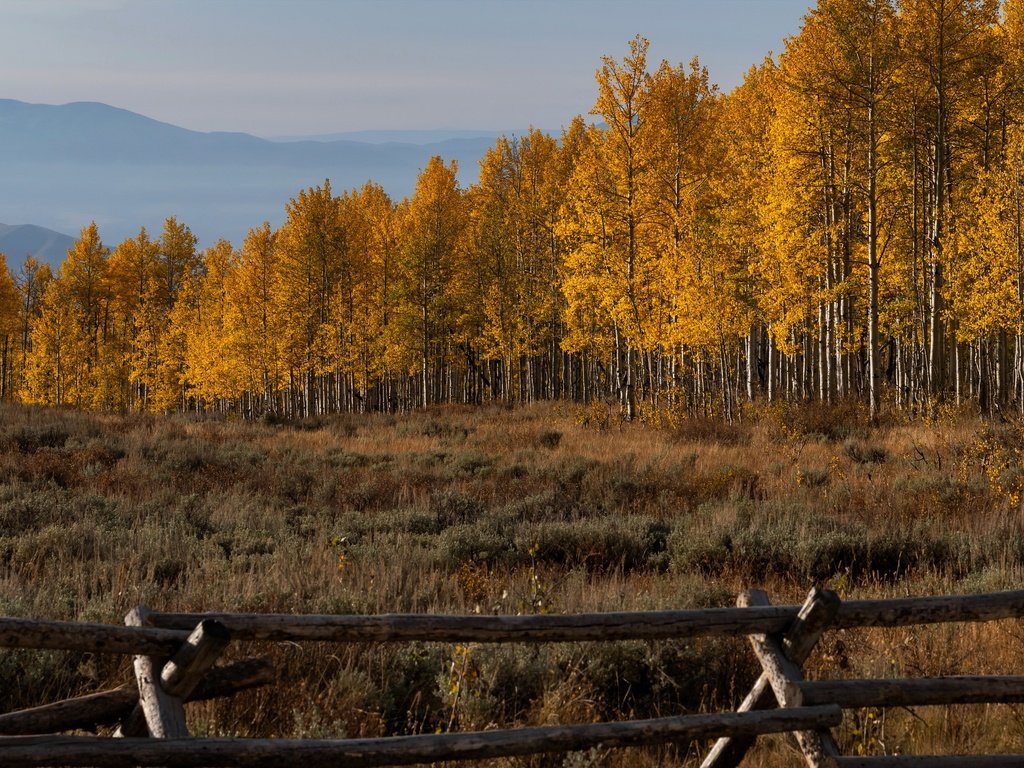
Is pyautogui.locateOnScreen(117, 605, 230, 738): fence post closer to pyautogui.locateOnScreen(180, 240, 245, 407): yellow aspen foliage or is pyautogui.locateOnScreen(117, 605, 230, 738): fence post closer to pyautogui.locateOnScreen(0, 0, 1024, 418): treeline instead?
pyautogui.locateOnScreen(0, 0, 1024, 418): treeline

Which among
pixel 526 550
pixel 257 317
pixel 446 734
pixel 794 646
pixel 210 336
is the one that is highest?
pixel 257 317

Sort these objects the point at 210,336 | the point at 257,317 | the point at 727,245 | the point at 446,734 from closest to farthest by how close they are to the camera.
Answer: the point at 446,734
the point at 727,245
the point at 257,317
the point at 210,336

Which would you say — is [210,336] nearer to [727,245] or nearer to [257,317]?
[257,317]

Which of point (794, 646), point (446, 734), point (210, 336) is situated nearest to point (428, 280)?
A: point (210, 336)

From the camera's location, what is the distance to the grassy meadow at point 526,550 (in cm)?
503

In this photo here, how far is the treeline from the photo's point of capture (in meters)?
20.7

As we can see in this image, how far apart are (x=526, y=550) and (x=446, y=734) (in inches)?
246

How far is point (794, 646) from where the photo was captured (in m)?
3.84

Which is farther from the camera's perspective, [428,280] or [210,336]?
[210,336]

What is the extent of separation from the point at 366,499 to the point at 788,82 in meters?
15.7

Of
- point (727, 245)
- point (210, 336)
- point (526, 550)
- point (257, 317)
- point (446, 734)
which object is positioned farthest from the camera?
point (210, 336)

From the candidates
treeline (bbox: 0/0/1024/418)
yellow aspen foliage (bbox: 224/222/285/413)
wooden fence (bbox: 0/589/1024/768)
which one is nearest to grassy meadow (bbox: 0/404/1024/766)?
wooden fence (bbox: 0/589/1024/768)

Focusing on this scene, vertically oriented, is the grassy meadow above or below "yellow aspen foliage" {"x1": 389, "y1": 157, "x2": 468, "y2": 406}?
below

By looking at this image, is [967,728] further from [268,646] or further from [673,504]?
[673,504]
